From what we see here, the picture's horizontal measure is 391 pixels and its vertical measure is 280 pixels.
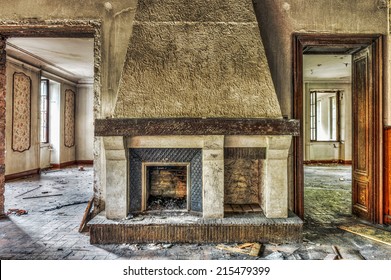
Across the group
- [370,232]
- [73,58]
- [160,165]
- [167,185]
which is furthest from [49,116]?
[370,232]

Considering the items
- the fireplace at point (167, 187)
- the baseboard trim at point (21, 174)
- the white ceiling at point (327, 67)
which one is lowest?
the baseboard trim at point (21, 174)

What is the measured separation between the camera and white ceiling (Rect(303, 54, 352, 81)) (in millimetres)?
7704

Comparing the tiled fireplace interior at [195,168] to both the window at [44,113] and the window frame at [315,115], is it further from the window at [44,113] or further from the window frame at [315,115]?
the window frame at [315,115]

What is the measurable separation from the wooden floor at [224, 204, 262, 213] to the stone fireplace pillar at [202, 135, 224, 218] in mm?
300

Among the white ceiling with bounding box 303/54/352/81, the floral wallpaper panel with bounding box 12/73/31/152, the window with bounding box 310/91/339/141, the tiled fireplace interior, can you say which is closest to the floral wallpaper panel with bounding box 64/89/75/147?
the floral wallpaper panel with bounding box 12/73/31/152

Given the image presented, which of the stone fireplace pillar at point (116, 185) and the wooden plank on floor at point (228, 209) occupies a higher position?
the stone fireplace pillar at point (116, 185)

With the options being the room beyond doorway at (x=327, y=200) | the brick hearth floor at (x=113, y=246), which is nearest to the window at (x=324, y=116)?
the room beyond doorway at (x=327, y=200)

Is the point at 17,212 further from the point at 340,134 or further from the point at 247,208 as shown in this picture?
the point at 340,134

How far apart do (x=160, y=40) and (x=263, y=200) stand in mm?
2348

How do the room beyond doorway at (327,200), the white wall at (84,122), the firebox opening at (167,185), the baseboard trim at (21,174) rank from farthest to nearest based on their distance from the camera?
1. the white wall at (84,122)
2. the baseboard trim at (21,174)
3. the room beyond doorway at (327,200)
4. the firebox opening at (167,185)

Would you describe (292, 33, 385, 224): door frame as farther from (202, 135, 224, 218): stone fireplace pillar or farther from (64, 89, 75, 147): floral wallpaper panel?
(64, 89, 75, 147): floral wallpaper panel

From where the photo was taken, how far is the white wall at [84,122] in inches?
440

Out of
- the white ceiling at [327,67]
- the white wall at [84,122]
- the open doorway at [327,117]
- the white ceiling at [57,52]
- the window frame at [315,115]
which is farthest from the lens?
the window frame at [315,115]

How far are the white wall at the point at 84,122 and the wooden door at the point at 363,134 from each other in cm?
955
